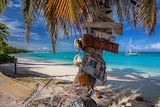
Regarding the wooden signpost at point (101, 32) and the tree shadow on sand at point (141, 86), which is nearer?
the wooden signpost at point (101, 32)

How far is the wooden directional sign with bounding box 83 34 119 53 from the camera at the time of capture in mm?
2799

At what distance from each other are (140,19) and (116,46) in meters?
0.65

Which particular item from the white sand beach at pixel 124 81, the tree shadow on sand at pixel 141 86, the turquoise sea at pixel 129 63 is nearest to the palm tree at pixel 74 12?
the turquoise sea at pixel 129 63

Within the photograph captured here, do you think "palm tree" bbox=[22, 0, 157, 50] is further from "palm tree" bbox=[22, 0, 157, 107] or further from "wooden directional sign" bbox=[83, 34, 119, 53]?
"wooden directional sign" bbox=[83, 34, 119, 53]

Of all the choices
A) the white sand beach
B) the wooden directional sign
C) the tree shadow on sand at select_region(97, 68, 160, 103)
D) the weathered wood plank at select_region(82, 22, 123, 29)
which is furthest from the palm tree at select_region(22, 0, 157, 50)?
the tree shadow on sand at select_region(97, 68, 160, 103)

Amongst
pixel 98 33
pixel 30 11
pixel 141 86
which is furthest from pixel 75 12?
pixel 141 86

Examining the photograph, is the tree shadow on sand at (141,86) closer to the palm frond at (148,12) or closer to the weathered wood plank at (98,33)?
the palm frond at (148,12)

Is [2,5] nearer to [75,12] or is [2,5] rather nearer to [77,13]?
[77,13]

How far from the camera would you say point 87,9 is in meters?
2.76

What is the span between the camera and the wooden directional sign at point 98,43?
2799 mm

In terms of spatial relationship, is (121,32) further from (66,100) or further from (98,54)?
(66,100)

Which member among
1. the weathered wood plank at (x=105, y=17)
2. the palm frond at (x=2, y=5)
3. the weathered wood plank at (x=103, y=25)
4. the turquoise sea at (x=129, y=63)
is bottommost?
the turquoise sea at (x=129, y=63)

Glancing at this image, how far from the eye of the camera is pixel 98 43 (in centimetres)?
286

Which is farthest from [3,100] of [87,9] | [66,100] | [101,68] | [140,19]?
[140,19]
